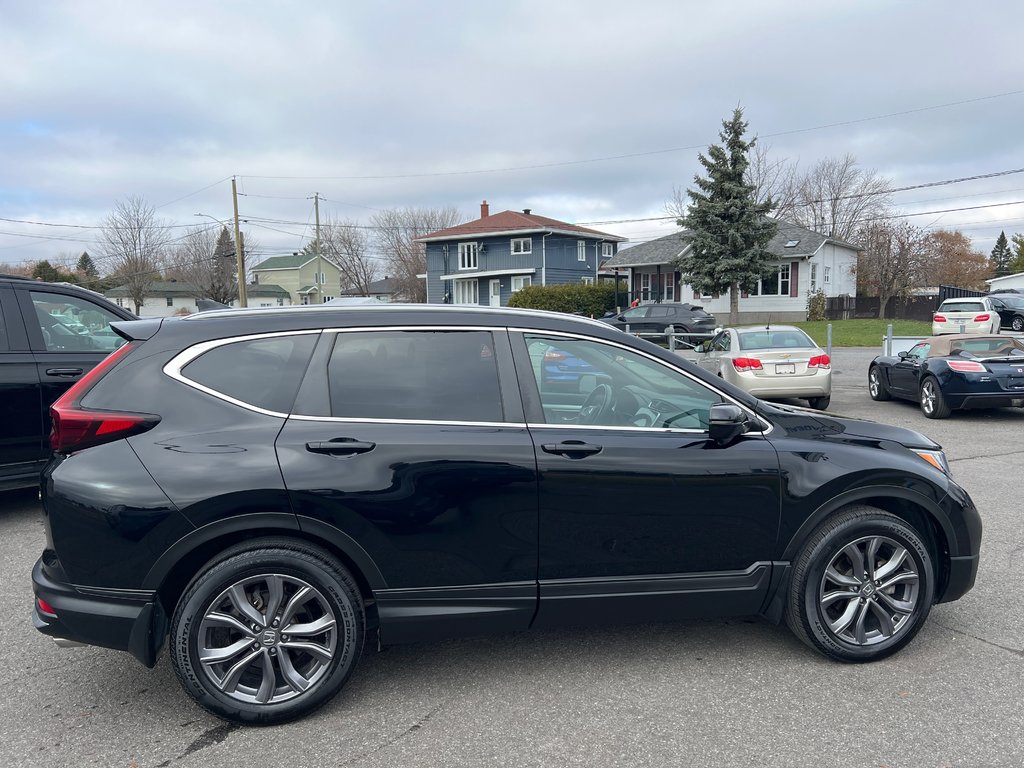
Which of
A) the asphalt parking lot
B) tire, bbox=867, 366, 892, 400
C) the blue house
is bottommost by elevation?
the asphalt parking lot

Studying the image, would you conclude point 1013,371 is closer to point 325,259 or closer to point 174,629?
point 174,629

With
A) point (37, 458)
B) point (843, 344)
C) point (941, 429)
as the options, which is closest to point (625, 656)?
point (37, 458)

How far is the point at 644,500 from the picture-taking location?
3.43 m

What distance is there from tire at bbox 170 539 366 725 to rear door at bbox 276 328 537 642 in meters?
0.18

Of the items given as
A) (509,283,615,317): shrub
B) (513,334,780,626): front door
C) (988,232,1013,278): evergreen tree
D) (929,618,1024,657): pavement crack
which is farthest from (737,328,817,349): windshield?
(988,232,1013,278): evergreen tree

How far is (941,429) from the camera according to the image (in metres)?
10.5

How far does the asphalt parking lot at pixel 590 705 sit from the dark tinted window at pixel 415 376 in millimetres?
1324

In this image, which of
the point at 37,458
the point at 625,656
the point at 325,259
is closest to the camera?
the point at 625,656

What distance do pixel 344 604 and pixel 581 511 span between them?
3.71ft

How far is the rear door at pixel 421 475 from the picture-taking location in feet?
10.5

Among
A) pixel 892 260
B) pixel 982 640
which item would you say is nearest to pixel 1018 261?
pixel 892 260

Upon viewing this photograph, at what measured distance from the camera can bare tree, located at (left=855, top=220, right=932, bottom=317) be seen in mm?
48188

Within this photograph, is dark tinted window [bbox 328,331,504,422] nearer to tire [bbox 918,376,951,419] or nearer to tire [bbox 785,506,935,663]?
tire [bbox 785,506,935,663]

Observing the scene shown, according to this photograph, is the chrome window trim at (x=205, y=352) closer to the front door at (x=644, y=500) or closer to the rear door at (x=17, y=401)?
the front door at (x=644, y=500)
